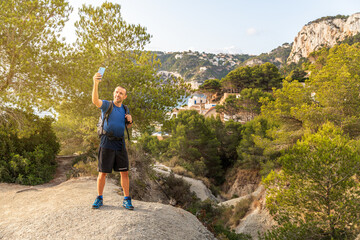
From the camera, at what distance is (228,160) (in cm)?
2883

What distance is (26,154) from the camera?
8.19 metres

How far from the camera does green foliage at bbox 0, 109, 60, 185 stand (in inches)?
299

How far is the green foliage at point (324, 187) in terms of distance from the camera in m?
6.12

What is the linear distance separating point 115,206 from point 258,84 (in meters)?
39.2

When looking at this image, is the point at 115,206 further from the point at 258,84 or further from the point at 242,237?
the point at 258,84

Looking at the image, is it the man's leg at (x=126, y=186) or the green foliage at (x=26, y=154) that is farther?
the green foliage at (x=26, y=154)

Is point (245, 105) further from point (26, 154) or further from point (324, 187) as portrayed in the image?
point (26, 154)

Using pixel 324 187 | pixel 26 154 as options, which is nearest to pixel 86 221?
pixel 26 154

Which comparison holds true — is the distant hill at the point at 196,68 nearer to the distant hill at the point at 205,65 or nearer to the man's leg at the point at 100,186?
the distant hill at the point at 205,65

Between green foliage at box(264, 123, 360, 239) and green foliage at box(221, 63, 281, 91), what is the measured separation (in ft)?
107

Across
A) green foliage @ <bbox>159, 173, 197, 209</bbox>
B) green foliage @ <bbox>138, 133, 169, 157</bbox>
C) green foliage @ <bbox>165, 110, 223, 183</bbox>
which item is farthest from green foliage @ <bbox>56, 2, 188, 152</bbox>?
green foliage @ <bbox>138, 133, 169, 157</bbox>

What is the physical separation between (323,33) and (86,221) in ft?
360

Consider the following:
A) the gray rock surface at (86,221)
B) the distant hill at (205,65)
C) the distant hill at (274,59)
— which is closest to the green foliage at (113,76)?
the gray rock surface at (86,221)

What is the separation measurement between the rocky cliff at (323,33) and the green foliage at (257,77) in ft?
195
